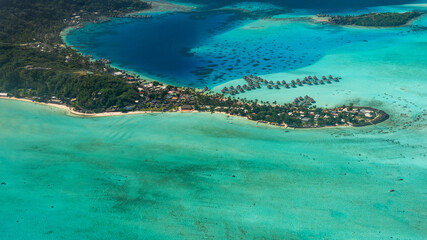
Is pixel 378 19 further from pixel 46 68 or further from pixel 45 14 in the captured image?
pixel 45 14

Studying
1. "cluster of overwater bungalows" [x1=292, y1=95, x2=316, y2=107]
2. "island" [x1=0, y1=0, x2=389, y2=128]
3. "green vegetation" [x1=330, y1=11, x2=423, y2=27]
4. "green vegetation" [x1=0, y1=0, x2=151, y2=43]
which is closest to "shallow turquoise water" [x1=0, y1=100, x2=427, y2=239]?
"island" [x1=0, y1=0, x2=389, y2=128]

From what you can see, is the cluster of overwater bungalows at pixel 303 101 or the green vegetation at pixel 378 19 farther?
the green vegetation at pixel 378 19

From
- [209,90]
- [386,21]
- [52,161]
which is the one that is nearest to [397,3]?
[386,21]

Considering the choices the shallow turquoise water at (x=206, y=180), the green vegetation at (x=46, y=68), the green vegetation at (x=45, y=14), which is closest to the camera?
the shallow turquoise water at (x=206, y=180)

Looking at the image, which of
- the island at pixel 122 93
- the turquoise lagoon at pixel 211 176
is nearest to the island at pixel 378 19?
the island at pixel 122 93

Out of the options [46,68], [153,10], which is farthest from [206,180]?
A: [153,10]

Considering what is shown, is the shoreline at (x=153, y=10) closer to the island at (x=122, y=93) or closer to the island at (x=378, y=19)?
the island at (x=122, y=93)

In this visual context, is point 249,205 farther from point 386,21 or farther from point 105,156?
point 386,21

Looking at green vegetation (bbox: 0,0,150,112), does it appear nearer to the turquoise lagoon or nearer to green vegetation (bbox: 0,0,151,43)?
green vegetation (bbox: 0,0,151,43)
